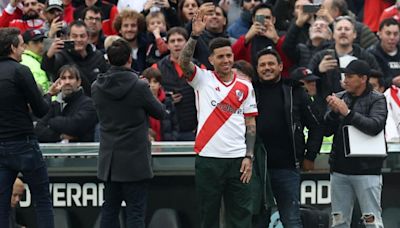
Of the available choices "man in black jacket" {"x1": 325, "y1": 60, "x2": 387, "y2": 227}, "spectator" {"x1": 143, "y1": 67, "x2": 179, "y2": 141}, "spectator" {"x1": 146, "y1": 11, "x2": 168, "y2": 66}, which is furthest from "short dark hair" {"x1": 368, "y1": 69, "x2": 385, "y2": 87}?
"spectator" {"x1": 146, "y1": 11, "x2": 168, "y2": 66}

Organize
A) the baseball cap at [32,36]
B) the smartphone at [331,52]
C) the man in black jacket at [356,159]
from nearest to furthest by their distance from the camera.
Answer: the man in black jacket at [356,159], the smartphone at [331,52], the baseball cap at [32,36]

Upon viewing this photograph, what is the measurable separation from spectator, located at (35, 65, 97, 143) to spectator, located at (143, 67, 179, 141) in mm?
705

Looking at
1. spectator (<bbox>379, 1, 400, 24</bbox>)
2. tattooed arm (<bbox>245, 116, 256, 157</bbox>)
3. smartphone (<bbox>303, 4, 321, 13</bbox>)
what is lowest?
tattooed arm (<bbox>245, 116, 256, 157</bbox>)

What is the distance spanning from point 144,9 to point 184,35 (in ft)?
5.91

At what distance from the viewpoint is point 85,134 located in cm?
1255

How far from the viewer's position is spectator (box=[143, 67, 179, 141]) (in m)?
12.8

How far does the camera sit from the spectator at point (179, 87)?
13.1 m

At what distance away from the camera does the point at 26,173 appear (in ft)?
35.0

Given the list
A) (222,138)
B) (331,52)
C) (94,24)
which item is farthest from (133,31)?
(222,138)

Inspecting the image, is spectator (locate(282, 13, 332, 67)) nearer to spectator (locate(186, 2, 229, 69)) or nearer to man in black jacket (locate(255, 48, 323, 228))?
spectator (locate(186, 2, 229, 69))

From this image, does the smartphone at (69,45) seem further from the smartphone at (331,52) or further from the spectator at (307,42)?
the smartphone at (331,52)

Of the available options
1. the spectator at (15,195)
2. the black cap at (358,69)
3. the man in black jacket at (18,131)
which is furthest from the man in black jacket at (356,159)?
the spectator at (15,195)

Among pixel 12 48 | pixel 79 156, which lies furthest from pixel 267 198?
pixel 12 48

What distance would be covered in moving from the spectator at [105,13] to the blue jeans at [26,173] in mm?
4931
